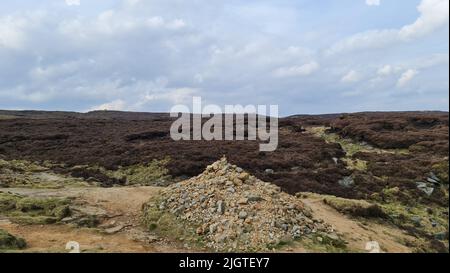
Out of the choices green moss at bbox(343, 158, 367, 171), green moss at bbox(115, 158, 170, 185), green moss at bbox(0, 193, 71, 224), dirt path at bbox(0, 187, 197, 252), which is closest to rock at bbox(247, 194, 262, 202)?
dirt path at bbox(0, 187, 197, 252)

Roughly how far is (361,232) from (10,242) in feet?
42.6

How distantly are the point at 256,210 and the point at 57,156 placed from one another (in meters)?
27.1

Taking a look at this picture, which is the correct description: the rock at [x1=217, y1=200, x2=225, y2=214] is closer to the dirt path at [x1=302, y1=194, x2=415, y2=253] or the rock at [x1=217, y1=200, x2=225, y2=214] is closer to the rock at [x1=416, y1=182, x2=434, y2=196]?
the dirt path at [x1=302, y1=194, x2=415, y2=253]

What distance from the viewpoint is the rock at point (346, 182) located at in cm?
2638

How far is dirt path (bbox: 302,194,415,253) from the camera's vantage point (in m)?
15.8

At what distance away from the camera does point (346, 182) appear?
26.9m

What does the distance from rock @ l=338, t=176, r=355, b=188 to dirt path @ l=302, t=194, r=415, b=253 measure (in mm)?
6575

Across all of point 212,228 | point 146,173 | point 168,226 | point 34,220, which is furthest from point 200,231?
point 146,173

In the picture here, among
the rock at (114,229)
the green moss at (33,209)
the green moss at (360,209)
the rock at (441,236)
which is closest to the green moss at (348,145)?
the green moss at (360,209)

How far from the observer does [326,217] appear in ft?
59.6

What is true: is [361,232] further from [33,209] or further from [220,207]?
[33,209]

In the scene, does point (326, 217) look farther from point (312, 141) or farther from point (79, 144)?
point (79, 144)

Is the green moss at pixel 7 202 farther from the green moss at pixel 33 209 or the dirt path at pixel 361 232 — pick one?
the dirt path at pixel 361 232

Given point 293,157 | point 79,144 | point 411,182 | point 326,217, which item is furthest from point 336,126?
point 326,217
